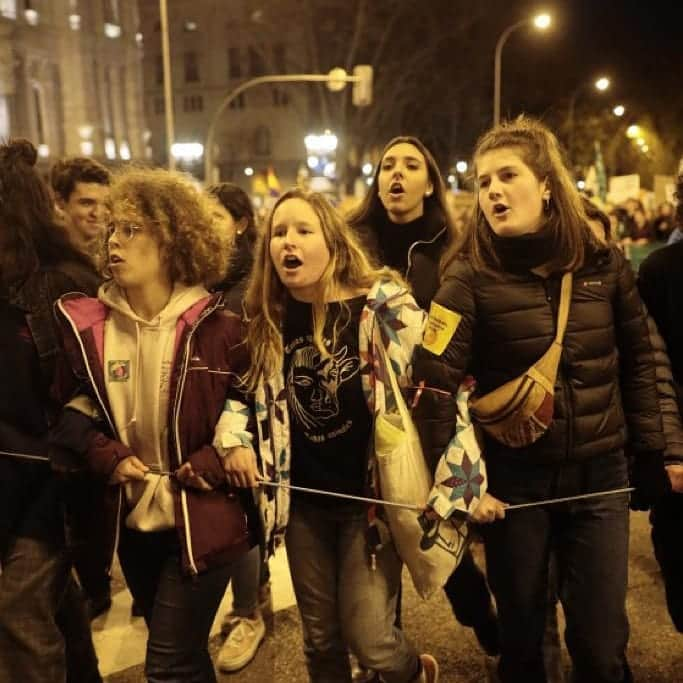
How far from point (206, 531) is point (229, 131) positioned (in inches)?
2468

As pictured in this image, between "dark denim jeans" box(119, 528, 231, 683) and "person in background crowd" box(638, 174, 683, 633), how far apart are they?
1.69 m

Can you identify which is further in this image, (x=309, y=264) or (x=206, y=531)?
(x=309, y=264)

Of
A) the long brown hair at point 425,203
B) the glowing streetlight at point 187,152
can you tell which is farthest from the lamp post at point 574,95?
the long brown hair at point 425,203

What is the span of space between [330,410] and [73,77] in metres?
44.7

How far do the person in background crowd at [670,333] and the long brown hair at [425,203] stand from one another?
3.74 ft

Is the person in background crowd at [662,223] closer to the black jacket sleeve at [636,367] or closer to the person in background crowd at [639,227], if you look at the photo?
the person in background crowd at [639,227]

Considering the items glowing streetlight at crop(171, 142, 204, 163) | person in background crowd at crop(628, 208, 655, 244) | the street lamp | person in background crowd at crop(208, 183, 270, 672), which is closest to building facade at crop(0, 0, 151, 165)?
glowing streetlight at crop(171, 142, 204, 163)

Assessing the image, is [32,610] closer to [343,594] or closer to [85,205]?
[343,594]

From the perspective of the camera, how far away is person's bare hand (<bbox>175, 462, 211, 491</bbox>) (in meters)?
2.55

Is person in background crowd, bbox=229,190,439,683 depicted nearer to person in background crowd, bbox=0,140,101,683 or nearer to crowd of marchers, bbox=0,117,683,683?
crowd of marchers, bbox=0,117,683,683

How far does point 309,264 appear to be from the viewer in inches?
109

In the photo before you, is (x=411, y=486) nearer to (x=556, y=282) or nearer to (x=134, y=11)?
(x=556, y=282)

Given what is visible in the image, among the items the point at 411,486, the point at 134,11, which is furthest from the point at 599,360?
the point at 134,11

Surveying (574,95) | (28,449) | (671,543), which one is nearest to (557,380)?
(671,543)
